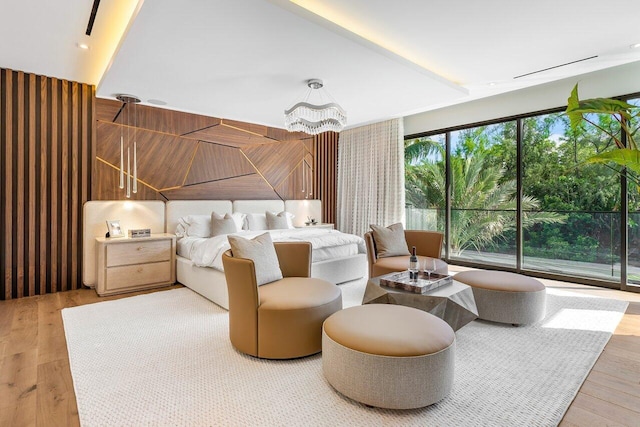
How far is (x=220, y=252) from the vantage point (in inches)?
141

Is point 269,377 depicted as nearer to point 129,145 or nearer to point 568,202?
point 129,145

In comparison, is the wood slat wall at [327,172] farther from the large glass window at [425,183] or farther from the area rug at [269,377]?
the area rug at [269,377]

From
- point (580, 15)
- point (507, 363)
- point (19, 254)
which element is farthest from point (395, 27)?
point (19, 254)

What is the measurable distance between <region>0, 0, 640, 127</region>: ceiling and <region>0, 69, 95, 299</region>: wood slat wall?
0.29m

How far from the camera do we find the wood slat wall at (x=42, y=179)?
386cm

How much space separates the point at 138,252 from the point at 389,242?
319 cm

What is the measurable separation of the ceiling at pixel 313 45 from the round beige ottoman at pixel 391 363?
2.38 metres

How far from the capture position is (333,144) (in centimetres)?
724

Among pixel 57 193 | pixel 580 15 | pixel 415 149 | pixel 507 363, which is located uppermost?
pixel 580 15

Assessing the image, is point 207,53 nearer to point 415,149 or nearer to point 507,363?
point 507,363

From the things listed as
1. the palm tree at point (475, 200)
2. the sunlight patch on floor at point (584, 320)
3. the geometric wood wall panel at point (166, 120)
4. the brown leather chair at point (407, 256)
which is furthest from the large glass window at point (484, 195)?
the geometric wood wall panel at point (166, 120)

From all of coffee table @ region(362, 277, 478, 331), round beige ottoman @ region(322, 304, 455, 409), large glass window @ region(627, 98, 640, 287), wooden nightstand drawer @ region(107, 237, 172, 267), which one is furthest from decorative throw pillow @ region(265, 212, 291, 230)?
large glass window @ region(627, 98, 640, 287)

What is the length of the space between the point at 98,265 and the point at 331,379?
11.8 feet

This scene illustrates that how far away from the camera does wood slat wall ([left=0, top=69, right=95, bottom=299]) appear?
12.7ft
